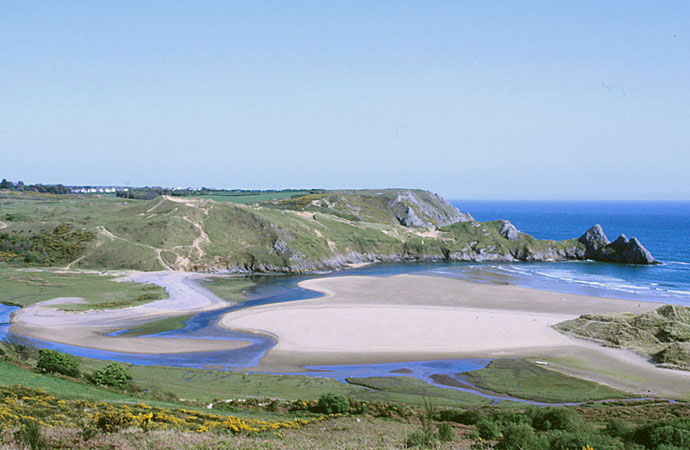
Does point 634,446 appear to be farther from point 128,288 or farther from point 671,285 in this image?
point 671,285

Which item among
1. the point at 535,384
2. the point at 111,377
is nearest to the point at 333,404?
the point at 111,377

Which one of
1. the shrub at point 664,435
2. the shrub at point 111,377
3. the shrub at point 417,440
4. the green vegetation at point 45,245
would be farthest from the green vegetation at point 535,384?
the green vegetation at point 45,245

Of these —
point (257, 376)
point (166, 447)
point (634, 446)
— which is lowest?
point (257, 376)

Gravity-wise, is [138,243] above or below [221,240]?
below

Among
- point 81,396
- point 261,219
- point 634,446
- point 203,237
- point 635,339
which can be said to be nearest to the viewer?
point 634,446

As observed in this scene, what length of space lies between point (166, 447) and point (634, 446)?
17.0 metres

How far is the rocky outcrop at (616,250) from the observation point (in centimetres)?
9556

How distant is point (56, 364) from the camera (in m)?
28.9

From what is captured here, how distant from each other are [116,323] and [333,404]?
32.5m

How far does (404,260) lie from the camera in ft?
345

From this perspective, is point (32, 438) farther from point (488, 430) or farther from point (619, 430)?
point (619, 430)

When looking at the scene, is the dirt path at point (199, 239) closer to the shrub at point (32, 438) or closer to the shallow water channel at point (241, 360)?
the shallow water channel at point (241, 360)

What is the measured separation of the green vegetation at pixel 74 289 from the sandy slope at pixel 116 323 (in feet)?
6.49

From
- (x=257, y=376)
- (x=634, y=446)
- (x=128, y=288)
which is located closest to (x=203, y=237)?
(x=128, y=288)
